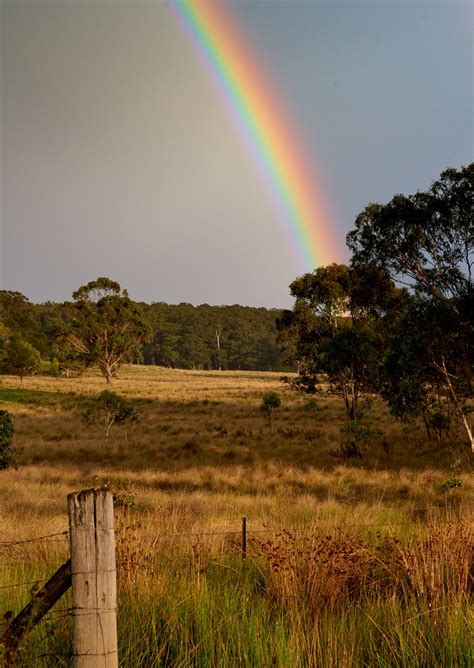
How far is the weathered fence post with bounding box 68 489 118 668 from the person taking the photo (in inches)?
97.5

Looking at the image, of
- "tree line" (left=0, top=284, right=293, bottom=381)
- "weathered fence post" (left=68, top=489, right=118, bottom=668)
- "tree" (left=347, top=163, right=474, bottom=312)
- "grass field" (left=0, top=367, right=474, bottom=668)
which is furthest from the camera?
"tree line" (left=0, top=284, right=293, bottom=381)

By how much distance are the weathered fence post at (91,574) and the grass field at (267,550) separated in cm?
40

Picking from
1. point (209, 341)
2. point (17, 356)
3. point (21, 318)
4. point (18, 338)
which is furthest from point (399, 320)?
point (209, 341)

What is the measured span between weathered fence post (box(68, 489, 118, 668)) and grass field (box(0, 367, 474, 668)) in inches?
15.7

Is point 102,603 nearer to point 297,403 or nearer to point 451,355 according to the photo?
point 451,355

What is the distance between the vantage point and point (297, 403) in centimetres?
4231

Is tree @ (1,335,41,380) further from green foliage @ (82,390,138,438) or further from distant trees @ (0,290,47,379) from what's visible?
green foliage @ (82,390,138,438)

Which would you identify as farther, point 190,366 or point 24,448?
point 190,366

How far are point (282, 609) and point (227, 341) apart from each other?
12553 cm

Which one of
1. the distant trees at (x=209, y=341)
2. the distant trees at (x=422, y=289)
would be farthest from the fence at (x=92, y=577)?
the distant trees at (x=209, y=341)

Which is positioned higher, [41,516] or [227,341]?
[227,341]

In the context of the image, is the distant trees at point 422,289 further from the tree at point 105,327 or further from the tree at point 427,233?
the tree at point 105,327

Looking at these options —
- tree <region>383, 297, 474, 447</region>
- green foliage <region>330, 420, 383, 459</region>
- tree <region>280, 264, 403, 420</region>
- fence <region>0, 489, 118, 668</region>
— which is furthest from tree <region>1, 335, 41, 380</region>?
fence <region>0, 489, 118, 668</region>

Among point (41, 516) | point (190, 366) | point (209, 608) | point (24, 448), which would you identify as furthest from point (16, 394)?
point (190, 366)
